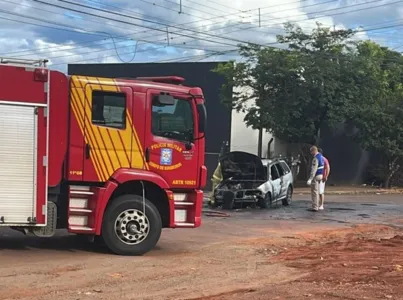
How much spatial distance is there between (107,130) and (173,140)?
111 cm

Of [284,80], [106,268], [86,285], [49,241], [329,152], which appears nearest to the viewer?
[86,285]

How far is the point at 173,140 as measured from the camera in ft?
34.1

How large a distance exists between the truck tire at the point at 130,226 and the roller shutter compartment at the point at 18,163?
1.26 m

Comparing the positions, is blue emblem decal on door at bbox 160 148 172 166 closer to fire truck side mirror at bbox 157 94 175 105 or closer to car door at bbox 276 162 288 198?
fire truck side mirror at bbox 157 94 175 105

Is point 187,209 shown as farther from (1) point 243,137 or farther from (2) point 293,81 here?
(1) point 243,137

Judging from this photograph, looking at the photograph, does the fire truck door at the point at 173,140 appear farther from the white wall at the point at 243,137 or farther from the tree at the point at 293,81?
the white wall at the point at 243,137

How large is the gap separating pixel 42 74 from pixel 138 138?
70.2 inches

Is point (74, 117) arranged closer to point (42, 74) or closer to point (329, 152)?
point (42, 74)

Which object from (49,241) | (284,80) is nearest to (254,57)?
(284,80)

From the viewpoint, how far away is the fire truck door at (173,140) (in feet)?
33.5

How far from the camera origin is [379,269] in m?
9.03

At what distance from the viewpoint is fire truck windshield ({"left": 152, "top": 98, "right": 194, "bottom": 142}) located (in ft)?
33.7

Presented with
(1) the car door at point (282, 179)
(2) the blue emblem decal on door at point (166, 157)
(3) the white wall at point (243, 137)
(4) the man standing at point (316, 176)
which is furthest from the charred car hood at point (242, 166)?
(3) the white wall at point (243, 137)

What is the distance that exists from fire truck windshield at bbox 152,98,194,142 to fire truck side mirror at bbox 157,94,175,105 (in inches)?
1.6
